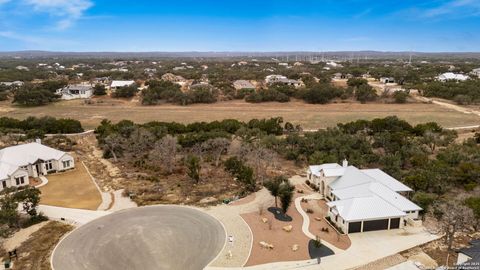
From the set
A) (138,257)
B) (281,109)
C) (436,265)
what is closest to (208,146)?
(138,257)

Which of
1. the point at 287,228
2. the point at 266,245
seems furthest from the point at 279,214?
the point at 266,245

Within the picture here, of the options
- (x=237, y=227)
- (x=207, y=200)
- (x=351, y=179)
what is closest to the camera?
(x=237, y=227)

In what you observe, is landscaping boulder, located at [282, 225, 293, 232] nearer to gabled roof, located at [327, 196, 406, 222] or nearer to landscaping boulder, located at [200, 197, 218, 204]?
gabled roof, located at [327, 196, 406, 222]

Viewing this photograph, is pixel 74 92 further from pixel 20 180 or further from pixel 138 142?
pixel 20 180

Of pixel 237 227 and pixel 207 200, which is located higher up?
pixel 237 227

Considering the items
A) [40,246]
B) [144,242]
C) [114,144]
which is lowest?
[40,246]

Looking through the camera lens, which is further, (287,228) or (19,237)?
(287,228)

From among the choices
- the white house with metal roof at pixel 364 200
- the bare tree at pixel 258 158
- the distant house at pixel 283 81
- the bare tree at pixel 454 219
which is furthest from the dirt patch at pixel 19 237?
the distant house at pixel 283 81

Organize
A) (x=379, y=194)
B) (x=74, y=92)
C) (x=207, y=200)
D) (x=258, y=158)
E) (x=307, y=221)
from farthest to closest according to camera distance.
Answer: (x=74, y=92), (x=258, y=158), (x=207, y=200), (x=379, y=194), (x=307, y=221)
